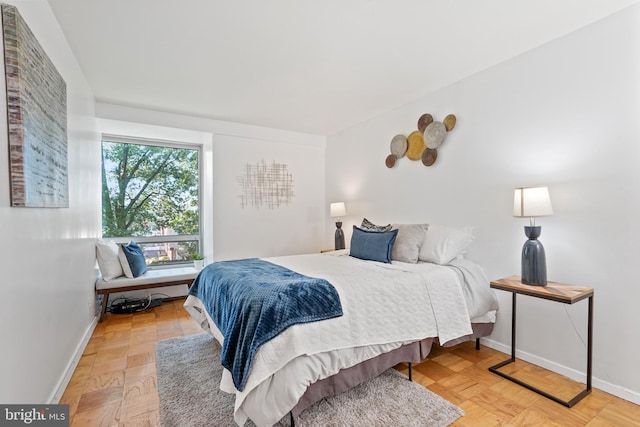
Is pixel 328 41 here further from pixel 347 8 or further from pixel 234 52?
pixel 234 52

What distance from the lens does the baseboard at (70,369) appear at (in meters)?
1.86

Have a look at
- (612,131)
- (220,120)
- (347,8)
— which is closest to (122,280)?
(220,120)

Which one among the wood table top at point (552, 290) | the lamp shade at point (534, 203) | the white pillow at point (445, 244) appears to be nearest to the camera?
the wood table top at point (552, 290)

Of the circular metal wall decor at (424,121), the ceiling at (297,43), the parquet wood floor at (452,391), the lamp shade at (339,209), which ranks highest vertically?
the ceiling at (297,43)

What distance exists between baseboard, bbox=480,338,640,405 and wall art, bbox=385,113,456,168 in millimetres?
1831

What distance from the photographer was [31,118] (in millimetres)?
1521

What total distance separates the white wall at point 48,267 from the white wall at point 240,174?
818mm

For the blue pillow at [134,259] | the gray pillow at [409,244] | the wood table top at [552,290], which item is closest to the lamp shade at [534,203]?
the wood table top at [552,290]

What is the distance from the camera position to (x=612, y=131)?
201 centimetres

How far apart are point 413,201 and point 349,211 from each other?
1232 mm

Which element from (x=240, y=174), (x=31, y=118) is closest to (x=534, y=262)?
(x=31, y=118)

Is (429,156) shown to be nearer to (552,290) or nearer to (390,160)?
(390,160)

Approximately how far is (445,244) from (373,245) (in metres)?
0.64

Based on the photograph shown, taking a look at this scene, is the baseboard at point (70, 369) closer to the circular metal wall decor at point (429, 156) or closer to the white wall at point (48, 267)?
the white wall at point (48, 267)
